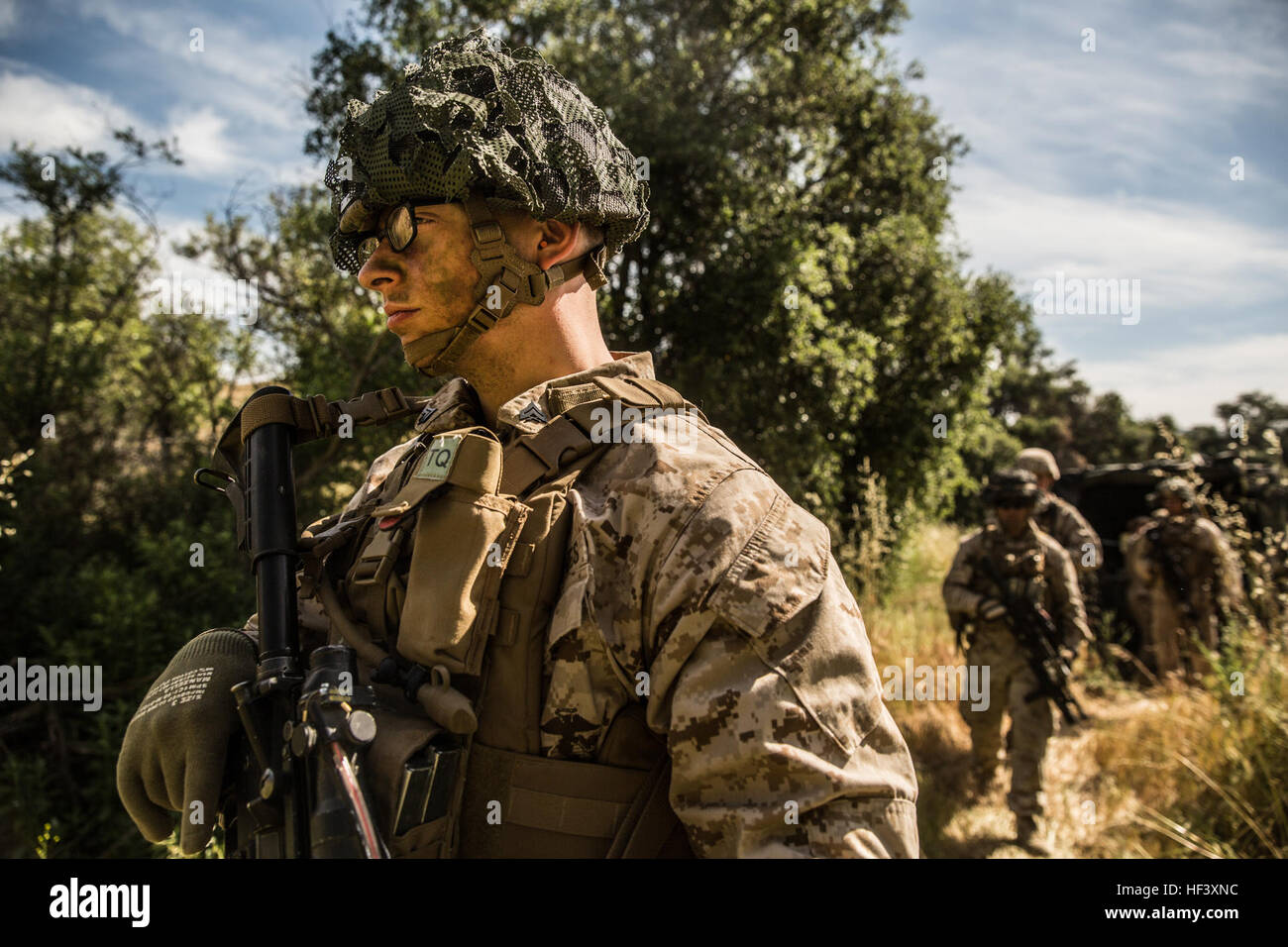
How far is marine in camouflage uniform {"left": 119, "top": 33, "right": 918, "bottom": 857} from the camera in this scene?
130 cm

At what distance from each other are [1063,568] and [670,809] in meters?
5.82

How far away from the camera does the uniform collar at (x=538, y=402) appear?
1.66 metres

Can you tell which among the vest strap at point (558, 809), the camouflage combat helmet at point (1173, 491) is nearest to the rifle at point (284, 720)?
the vest strap at point (558, 809)

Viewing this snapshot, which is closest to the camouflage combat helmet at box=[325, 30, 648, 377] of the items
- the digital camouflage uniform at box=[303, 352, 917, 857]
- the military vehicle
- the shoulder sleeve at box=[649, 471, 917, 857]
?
the digital camouflage uniform at box=[303, 352, 917, 857]

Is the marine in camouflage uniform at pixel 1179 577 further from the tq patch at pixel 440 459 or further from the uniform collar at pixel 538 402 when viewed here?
the tq patch at pixel 440 459

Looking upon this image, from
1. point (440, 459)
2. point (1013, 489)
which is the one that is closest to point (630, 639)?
point (440, 459)

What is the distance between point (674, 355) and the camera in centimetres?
975

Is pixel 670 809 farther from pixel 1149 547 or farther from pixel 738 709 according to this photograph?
pixel 1149 547

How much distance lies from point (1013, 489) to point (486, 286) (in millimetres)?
5592

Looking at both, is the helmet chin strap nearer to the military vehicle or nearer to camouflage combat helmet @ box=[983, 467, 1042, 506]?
camouflage combat helmet @ box=[983, 467, 1042, 506]

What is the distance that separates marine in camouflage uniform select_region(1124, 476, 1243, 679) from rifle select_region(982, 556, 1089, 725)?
95.4 inches
